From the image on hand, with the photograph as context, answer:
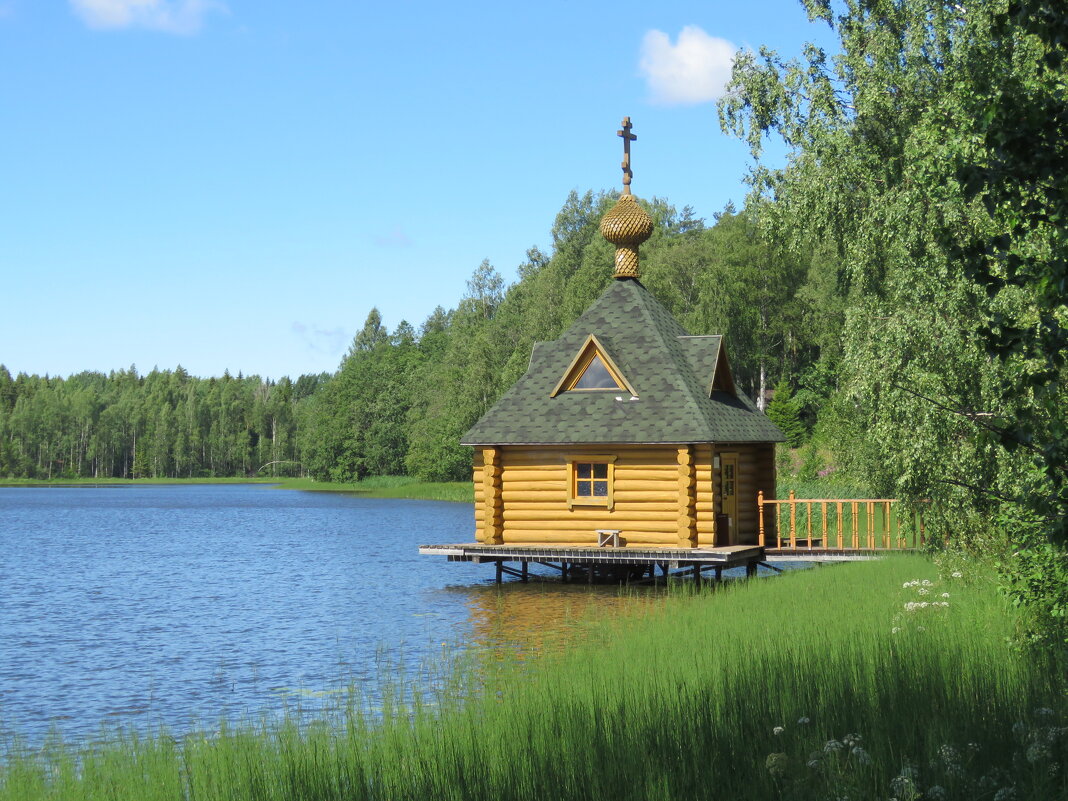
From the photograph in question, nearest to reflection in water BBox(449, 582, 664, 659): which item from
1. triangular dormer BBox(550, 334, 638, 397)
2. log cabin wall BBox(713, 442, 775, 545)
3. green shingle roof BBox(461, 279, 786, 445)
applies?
log cabin wall BBox(713, 442, 775, 545)

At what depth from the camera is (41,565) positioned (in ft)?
130

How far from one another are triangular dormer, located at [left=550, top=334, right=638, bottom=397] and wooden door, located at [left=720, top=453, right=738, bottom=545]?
9.67 feet

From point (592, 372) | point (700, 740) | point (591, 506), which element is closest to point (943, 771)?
point (700, 740)

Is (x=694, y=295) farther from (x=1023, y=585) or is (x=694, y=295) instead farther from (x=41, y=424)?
(x=41, y=424)

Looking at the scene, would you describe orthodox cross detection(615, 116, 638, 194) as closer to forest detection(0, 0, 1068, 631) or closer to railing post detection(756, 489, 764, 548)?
forest detection(0, 0, 1068, 631)

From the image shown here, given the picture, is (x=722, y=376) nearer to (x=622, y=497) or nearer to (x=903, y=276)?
(x=622, y=497)

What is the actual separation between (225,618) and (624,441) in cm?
964

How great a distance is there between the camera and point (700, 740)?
855 centimetres

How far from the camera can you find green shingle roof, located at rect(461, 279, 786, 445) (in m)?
26.7

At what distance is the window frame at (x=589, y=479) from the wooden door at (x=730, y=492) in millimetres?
2630

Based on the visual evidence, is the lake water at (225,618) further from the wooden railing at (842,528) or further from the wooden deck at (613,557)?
the wooden railing at (842,528)

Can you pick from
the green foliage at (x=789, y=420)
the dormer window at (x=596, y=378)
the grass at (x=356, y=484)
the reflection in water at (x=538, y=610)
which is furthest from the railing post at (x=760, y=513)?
the grass at (x=356, y=484)

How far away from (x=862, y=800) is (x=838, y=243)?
20.5m

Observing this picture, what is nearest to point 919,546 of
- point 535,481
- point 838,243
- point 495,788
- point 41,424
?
point 838,243
